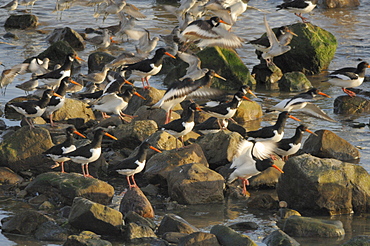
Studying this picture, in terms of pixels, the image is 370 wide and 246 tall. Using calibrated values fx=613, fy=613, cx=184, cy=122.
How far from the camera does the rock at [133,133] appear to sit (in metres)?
10.7

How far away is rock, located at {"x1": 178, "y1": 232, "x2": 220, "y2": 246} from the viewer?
6758 millimetres

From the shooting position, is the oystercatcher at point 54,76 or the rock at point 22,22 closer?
the oystercatcher at point 54,76

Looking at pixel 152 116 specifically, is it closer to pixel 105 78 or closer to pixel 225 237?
pixel 105 78

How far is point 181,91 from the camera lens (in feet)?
35.1

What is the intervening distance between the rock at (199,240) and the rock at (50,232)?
148 cm

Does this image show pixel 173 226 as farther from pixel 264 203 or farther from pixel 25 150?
pixel 25 150

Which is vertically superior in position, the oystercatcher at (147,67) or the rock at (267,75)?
the oystercatcher at (147,67)

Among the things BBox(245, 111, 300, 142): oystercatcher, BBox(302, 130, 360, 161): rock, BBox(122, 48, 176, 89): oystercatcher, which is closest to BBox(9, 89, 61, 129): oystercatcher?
BBox(122, 48, 176, 89): oystercatcher

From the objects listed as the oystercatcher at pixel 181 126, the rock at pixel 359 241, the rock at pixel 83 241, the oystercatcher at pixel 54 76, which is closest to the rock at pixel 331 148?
the oystercatcher at pixel 181 126

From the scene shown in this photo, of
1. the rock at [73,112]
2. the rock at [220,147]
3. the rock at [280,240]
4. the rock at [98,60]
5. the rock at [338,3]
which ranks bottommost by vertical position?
the rock at [338,3]

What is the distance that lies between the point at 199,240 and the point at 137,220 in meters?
1.07

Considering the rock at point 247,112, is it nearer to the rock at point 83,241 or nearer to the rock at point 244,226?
the rock at point 244,226

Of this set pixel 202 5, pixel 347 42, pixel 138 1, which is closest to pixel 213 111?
pixel 202 5

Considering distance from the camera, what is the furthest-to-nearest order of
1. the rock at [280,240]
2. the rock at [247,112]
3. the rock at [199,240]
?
the rock at [247,112] → the rock at [280,240] → the rock at [199,240]
